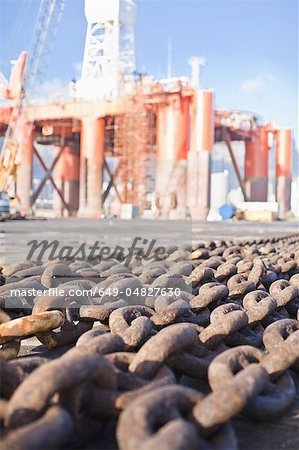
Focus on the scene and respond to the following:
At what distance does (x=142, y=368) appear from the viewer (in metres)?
1.05

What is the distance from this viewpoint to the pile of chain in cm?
81

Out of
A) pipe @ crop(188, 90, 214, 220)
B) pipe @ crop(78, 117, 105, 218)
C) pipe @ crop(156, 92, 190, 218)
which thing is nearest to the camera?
pipe @ crop(188, 90, 214, 220)

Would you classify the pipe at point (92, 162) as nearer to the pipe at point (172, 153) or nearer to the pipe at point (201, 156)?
the pipe at point (172, 153)

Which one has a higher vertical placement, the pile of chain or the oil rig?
the oil rig

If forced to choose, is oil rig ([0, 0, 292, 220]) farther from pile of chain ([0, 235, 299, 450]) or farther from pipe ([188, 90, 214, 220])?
pile of chain ([0, 235, 299, 450])

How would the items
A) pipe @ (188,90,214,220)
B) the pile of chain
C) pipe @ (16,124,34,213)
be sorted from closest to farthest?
the pile of chain
pipe @ (188,90,214,220)
pipe @ (16,124,34,213)

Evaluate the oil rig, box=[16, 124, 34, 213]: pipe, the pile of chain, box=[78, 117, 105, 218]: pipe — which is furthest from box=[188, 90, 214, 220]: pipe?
the pile of chain

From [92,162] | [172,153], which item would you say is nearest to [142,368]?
[172,153]

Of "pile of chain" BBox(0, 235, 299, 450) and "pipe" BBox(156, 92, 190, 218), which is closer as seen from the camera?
"pile of chain" BBox(0, 235, 299, 450)

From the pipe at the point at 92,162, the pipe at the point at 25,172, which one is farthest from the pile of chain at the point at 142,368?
the pipe at the point at 25,172

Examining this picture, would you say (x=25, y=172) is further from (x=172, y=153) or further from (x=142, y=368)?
(x=142, y=368)

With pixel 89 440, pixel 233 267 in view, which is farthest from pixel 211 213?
pixel 89 440

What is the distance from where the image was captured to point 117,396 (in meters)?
0.93

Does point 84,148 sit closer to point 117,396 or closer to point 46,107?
point 46,107
